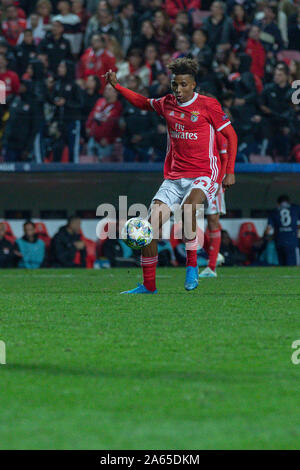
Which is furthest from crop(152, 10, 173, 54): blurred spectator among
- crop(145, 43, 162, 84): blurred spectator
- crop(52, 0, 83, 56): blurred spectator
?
crop(52, 0, 83, 56): blurred spectator

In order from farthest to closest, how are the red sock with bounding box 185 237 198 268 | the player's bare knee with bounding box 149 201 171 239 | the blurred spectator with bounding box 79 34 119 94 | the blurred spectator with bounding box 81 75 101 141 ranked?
the blurred spectator with bounding box 79 34 119 94 → the blurred spectator with bounding box 81 75 101 141 → the red sock with bounding box 185 237 198 268 → the player's bare knee with bounding box 149 201 171 239

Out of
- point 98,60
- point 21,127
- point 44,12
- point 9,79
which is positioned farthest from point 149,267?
point 44,12

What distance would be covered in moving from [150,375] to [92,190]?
1271cm

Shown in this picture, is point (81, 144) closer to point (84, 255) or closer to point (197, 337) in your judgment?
point (84, 255)

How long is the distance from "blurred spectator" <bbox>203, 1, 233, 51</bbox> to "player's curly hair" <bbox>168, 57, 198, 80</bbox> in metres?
8.74

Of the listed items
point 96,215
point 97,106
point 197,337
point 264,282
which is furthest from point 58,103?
point 197,337

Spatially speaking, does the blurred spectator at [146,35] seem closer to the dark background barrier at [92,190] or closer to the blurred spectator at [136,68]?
the blurred spectator at [136,68]

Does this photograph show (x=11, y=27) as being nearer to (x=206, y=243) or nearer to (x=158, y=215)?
(x=206, y=243)

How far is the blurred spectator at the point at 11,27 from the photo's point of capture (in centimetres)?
1809

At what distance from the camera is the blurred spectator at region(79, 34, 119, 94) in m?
16.9

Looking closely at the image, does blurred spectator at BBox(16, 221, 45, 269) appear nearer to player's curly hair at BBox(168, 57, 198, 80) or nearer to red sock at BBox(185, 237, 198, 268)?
red sock at BBox(185, 237, 198, 268)

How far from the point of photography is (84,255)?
16.2 meters

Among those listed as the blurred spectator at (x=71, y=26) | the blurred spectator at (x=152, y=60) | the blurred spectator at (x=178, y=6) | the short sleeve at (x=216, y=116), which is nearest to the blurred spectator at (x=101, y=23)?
the blurred spectator at (x=71, y=26)

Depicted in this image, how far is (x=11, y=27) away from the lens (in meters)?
18.1
